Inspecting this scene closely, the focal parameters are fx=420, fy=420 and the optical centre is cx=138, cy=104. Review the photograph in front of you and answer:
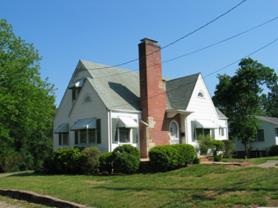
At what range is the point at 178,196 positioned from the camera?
12.4m

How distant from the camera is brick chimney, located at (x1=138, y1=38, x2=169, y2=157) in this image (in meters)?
28.2

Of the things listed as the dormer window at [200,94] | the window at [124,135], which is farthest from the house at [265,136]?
the window at [124,135]

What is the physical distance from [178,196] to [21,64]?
82.7 feet

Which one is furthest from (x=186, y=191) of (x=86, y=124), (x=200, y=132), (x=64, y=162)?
(x=200, y=132)

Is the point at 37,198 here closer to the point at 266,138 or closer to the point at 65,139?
the point at 65,139

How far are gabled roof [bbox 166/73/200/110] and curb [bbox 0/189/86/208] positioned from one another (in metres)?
16.4

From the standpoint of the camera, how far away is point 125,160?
2195cm

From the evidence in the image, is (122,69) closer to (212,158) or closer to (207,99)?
(207,99)

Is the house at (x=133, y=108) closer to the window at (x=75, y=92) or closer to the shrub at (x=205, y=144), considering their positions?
the window at (x=75, y=92)

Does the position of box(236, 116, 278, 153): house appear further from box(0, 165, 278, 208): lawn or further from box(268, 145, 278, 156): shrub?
box(0, 165, 278, 208): lawn

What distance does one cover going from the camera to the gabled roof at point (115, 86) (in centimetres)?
2761

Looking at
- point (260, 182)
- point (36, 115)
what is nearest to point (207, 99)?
point (36, 115)

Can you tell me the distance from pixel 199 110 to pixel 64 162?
12326 millimetres

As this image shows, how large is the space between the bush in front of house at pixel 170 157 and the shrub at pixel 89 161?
332 centimetres
